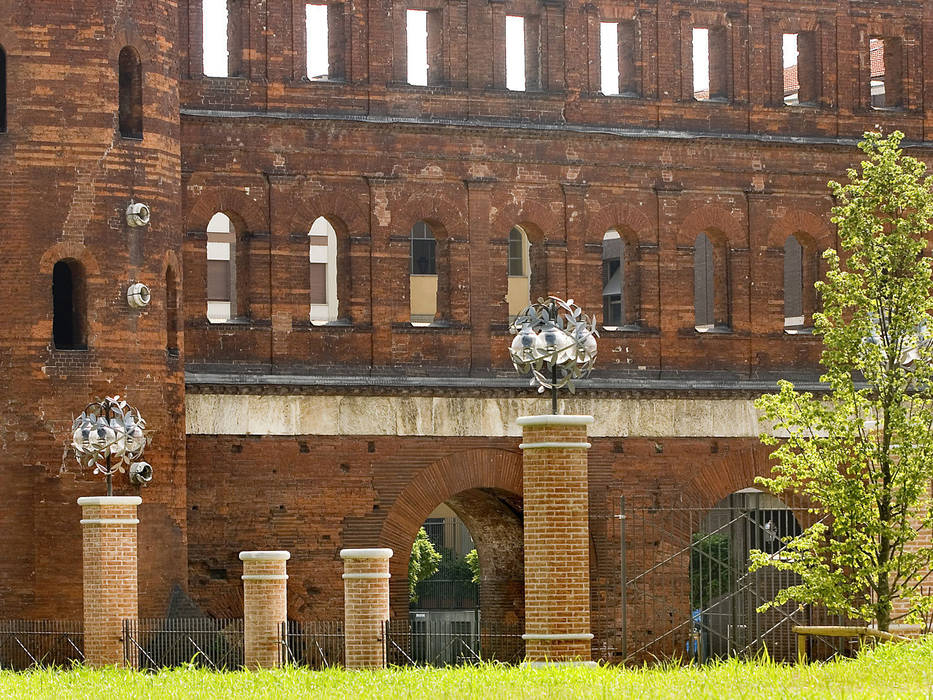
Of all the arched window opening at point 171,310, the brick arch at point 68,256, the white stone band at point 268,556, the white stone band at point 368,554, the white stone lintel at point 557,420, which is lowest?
the white stone band at point 268,556

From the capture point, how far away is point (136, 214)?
30.5m

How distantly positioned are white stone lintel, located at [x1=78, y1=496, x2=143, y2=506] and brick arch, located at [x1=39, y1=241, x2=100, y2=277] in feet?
11.3

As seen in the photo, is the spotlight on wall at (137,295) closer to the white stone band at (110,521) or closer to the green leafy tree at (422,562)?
the white stone band at (110,521)

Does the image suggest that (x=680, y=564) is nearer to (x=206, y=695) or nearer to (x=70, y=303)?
(x=70, y=303)

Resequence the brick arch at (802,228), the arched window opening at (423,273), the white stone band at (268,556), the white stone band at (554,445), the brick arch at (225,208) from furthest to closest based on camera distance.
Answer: the arched window opening at (423,273) < the brick arch at (802,228) < the brick arch at (225,208) < the white stone band at (268,556) < the white stone band at (554,445)

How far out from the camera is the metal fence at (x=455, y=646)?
28531 mm

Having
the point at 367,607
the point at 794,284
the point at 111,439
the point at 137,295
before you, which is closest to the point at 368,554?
the point at 367,607

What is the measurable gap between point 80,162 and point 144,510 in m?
4.76

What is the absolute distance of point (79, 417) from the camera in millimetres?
29062

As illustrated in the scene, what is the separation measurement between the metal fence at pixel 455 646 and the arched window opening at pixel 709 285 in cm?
567

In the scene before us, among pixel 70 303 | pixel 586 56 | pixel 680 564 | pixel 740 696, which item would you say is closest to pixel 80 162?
pixel 70 303

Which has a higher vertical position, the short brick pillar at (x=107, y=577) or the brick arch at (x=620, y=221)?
the brick arch at (x=620, y=221)

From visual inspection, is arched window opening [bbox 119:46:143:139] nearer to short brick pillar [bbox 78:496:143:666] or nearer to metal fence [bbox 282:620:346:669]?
short brick pillar [bbox 78:496:143:666]

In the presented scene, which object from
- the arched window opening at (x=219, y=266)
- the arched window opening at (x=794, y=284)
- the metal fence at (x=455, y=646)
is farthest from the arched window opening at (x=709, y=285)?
the arched window opening at (x=219, y=266)
